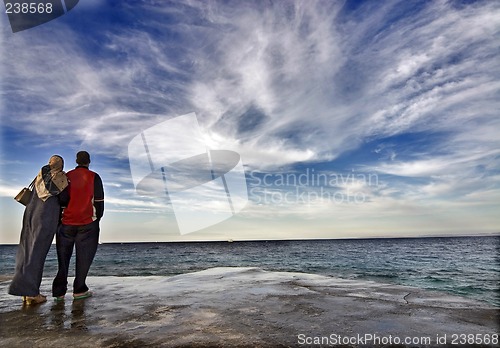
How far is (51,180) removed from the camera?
16.8 ft

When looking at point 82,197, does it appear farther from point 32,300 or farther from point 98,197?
point 32,300

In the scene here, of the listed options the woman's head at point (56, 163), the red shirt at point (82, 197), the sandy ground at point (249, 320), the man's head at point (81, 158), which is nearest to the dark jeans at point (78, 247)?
the red shirt at point (82, 197)

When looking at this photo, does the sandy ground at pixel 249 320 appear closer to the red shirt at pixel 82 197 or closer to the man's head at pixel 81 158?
the red shirt at pixel 82 197

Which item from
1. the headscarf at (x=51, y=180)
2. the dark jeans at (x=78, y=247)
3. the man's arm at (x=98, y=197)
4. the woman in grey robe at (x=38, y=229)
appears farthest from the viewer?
the man's arm at (x=98, y=197)

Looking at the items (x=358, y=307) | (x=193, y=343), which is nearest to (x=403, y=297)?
(x=358, y=307)

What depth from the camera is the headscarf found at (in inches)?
200

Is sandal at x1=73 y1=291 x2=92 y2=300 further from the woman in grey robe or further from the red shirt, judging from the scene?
the red shirt

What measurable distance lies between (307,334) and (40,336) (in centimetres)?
283

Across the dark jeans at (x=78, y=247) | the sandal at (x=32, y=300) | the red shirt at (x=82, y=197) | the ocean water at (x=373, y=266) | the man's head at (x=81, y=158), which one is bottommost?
the ocean water at (x=373, y=266)

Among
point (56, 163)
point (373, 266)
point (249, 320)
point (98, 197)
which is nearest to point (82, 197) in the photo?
point (98, 197)

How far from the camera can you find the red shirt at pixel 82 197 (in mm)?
5297

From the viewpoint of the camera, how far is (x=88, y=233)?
5.39 metres

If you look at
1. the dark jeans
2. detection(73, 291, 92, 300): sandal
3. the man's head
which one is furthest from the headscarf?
detection(73, 291, 92, 300): sandal

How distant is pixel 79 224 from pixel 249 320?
362 cm
